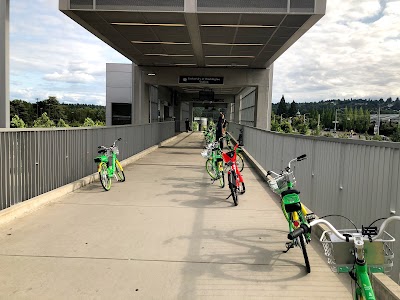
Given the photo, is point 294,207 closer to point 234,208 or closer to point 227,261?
point 227,261

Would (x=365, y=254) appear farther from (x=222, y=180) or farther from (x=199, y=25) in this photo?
(x=199, y=25)

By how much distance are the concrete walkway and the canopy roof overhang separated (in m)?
6.52

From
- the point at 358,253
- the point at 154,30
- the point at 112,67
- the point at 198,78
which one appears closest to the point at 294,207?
the point at 358,253

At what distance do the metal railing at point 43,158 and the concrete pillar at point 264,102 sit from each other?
42.4ft

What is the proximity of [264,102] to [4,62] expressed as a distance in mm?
16924

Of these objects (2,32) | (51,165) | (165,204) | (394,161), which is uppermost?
(2,32)

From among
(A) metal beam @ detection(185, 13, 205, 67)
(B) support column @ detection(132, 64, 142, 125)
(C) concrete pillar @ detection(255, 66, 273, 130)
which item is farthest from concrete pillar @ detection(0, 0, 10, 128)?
(C) concrete pillar @ detection(255, 66, 273, 130)

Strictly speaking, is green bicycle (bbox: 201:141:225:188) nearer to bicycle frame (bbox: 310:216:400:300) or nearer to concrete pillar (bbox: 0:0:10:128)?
concrete pillar (bbox: 0:0:10:128)

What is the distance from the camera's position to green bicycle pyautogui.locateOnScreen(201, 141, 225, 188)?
9483 mm

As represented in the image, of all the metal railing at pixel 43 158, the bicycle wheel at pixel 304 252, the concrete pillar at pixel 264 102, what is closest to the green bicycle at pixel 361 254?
the bicycle wheel at pixel 304 252

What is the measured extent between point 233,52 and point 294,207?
49.0 feet

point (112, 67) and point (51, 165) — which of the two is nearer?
point (51, 165)

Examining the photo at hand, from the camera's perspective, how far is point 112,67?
34000 millimetres

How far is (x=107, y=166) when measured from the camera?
8.89 meters
